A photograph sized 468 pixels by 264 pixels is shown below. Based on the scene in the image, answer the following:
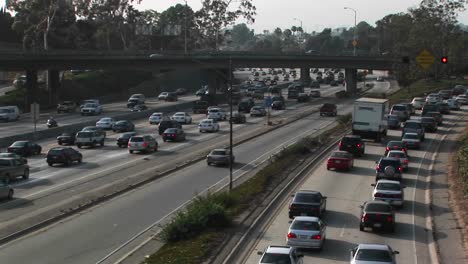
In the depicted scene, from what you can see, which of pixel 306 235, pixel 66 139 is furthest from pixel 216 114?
pixel 306 235

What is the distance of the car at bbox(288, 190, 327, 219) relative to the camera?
104 ft

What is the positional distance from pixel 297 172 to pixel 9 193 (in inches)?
670

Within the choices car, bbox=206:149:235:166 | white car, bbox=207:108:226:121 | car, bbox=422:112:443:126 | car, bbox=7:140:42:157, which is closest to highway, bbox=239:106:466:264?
car, bbox=206:149:235:166

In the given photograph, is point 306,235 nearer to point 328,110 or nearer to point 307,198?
point 307,198

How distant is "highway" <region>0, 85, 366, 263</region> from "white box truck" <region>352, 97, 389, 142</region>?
10769 millimetres

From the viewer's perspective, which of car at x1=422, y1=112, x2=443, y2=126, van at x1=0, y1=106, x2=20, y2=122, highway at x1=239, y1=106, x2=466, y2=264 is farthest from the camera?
van at x1=0, y1=106, x2=20, y2=122

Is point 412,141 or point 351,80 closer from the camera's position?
point 412,141

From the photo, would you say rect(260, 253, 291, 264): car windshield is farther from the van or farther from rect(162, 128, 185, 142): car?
the van

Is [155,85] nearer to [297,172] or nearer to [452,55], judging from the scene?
[452,55]

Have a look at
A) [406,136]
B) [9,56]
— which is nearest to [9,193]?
[406,136]

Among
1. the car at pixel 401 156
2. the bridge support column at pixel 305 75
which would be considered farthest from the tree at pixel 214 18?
the car at pixel 401 156

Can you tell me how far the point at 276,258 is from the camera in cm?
2211

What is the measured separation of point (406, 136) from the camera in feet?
191

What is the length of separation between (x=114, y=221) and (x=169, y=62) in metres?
81.7
